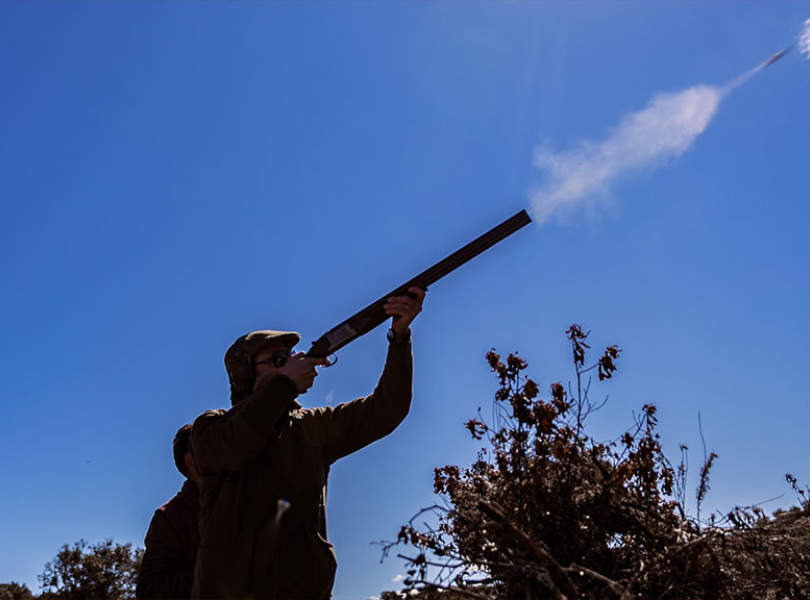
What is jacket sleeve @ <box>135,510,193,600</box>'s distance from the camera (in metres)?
4.63

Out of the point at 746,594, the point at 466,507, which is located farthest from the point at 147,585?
the point at 746,594

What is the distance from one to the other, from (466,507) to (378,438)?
82 centimetres

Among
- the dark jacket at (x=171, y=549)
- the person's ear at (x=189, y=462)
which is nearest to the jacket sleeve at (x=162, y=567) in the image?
the dark jacket at (x=171, y=549)

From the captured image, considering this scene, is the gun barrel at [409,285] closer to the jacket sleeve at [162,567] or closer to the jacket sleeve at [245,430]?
the jacket sleeve at [245,430]

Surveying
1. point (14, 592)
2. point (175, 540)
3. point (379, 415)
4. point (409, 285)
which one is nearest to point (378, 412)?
point (379, 415)

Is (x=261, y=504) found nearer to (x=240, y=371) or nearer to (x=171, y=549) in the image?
(x=240, y=371)

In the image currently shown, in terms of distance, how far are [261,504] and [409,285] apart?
6.50 feet

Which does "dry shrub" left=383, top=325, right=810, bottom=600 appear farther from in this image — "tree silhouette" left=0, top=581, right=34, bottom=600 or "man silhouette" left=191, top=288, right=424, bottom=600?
"tree silhouette" left=0, top=581, right=34, bottom=600

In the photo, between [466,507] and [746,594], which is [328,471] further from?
[746,594]

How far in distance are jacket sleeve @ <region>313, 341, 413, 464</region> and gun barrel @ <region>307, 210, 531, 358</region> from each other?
491mm

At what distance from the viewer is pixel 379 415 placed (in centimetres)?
443

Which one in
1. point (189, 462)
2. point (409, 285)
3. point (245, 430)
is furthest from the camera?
point (189, 462)

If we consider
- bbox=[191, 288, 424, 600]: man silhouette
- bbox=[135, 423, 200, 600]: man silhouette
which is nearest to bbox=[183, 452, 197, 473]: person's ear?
bbox=[135, 423, 200, 600]: man silhouette

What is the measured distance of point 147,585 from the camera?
4.78 metres
